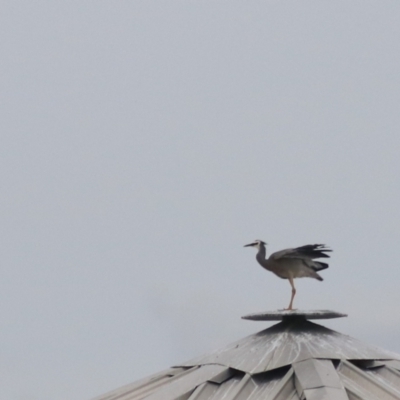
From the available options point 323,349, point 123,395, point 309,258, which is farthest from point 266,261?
point 123,395

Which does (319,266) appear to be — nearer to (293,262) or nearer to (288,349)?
(293,262)

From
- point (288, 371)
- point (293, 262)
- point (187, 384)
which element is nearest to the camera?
point (288, 371)

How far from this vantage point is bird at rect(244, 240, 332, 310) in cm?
2197

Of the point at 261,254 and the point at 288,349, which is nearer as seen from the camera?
the point at 288,349

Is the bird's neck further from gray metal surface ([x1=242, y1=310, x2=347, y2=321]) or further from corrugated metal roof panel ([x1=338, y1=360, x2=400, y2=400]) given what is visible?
corrugated metal roof panel ([x1=338, y1=360, x2=400, y2=400])

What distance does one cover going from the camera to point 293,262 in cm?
2228

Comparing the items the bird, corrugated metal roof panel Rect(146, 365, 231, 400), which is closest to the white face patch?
the bird

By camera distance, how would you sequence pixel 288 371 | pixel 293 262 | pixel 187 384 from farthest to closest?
pixel 293 262 < pixel 187 384 < pixel 288 371

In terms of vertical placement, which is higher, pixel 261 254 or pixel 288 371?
pixel 261 254

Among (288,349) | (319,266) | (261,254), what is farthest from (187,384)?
(319,266)

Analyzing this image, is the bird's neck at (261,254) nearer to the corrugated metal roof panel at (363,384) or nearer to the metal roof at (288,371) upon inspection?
the metal roof at (288,371)

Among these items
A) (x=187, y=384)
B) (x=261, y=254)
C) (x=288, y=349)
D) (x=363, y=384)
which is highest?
(x=261, y=254)

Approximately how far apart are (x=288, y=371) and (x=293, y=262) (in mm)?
2891

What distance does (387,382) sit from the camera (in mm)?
20672
